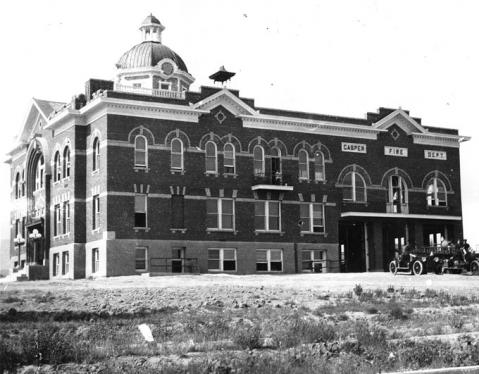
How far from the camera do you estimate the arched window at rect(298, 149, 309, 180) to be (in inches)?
2106

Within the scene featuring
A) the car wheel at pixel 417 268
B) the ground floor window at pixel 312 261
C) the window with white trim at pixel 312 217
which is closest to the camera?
the car wheel at pixel 417 268

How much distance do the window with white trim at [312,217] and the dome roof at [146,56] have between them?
50.2ft

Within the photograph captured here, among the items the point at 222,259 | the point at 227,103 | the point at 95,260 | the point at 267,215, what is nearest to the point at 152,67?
the point at 227,103

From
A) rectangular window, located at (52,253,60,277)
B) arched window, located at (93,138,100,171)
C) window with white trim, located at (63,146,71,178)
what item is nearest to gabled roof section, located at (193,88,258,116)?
arched window, located at (93,138,100,171)

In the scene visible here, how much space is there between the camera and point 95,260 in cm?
4794

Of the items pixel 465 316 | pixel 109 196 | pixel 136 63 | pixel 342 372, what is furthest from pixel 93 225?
pixel 342 372

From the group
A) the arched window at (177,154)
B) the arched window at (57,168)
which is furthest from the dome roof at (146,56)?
the arched window at (177,154)

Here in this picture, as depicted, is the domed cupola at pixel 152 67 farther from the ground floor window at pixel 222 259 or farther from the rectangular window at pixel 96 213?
the ground floor window at pixel 222 259

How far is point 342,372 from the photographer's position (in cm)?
1198

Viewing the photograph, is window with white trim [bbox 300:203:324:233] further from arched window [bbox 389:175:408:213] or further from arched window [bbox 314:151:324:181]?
arched window [bbox 389:175:408:213]

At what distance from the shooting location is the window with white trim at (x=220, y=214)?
49719mm

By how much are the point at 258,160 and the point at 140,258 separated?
1037 cm

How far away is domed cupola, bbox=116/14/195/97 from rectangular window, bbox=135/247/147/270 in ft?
45.4

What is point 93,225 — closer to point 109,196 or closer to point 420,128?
point 109,196
